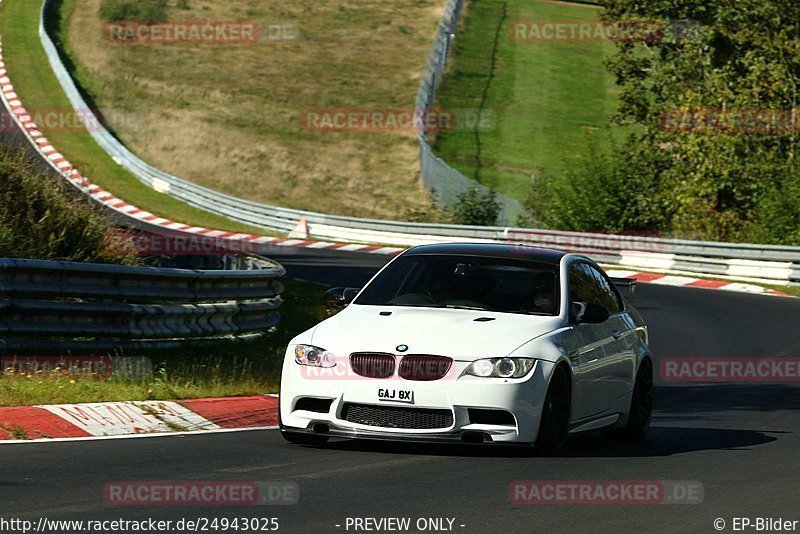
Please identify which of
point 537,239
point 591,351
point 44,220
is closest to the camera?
point 591,351

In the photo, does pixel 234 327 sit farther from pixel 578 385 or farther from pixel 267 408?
pixel 578 385

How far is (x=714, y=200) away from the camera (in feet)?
139

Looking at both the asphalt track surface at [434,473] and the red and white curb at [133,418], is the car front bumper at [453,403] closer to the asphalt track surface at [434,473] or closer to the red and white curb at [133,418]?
the asphalt track surface at [434,473]

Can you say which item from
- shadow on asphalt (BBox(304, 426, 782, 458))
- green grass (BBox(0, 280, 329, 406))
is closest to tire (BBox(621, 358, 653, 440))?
shadow on asphalt (BBox(304, 426, 782, 458))

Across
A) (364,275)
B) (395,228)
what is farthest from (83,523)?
(395,228)

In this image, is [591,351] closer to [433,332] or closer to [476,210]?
[433,332]

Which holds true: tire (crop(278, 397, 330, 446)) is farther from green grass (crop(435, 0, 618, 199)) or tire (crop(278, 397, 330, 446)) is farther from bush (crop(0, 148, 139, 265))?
green grass (crop(435, 0, 618, 199))

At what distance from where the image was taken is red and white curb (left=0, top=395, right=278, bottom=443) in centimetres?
1021

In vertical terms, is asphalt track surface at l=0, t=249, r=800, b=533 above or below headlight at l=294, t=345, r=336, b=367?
below

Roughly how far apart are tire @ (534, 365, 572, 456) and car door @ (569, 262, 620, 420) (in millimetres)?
187

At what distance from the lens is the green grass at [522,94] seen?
57000mm

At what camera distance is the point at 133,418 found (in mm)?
10992

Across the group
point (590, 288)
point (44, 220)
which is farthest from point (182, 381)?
point (44, 220)

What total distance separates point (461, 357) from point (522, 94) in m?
60.0
